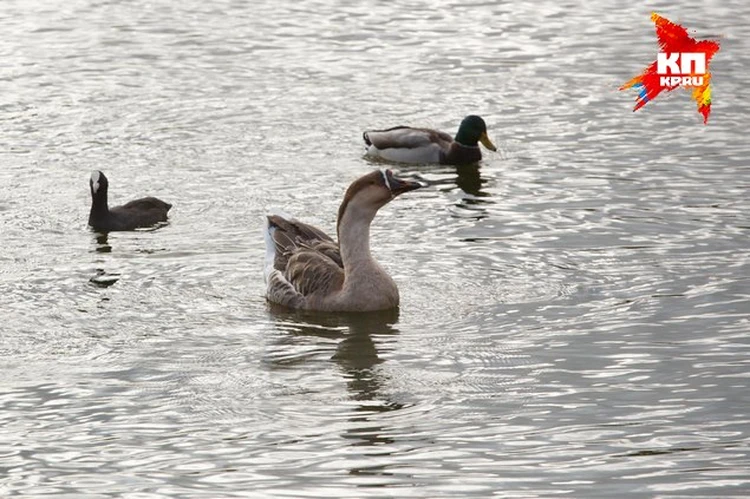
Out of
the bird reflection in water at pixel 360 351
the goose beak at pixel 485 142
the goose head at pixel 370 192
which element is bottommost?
the bird reflection in water at pixel 360 351

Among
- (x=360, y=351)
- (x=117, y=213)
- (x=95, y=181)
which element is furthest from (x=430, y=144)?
(x=360, y=351)

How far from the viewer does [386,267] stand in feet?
59.1

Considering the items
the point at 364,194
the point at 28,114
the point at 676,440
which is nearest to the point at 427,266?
the point at 364,194

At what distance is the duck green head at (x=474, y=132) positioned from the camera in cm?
2405

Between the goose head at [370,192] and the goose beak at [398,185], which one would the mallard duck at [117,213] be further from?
the goose beak at [398,185]

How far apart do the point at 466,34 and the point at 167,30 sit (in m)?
6.26

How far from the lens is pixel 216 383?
45.5ft

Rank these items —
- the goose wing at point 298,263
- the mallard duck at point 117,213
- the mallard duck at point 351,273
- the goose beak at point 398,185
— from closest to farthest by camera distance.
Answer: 1. the mallard duck at point 351,273
2. the goose beak at point 398,185
3. the goose wing at point 298,263
4. the mallard duck at point 117,213

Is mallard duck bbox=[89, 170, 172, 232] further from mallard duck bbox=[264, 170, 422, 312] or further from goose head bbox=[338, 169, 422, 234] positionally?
goose head bbox=[338, 169, 422, 234]

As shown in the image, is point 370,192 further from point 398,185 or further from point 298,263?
point 298,263

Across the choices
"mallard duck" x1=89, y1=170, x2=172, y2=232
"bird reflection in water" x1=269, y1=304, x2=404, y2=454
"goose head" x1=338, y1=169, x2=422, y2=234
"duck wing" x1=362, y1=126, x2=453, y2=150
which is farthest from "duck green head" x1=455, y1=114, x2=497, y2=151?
"bird reflection in water" x1=269, y1=304, x2=404, y2=454

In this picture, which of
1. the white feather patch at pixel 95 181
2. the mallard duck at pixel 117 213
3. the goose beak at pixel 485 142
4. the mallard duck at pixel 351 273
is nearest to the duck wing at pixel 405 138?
the goose beak at pixel 485 142

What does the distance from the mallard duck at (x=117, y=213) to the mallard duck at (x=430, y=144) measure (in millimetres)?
4597

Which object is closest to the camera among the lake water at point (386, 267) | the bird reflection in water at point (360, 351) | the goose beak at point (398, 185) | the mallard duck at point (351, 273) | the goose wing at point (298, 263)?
the lake water at point (386, 267)
